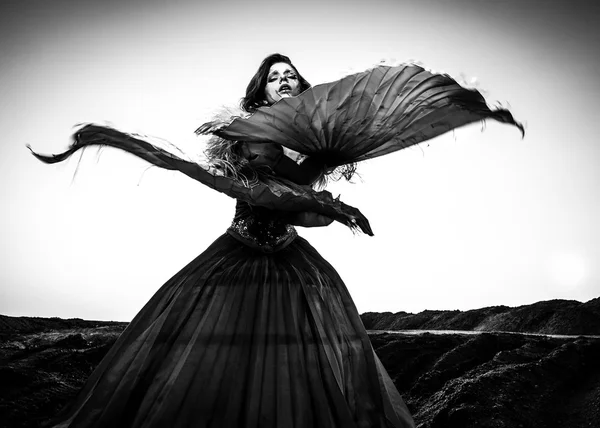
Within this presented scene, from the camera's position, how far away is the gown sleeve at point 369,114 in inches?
49.6

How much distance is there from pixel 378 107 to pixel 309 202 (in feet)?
1.01

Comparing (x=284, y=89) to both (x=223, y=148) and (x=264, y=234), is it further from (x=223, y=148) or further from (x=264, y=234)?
(x=264, y=234)

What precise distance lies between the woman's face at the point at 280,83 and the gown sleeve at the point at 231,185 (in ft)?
1.39

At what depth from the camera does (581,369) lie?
7.20 ft

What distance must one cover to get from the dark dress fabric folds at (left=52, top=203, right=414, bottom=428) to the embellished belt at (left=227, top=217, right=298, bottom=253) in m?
0.02

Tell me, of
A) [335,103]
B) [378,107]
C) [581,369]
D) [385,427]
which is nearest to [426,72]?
[378,107]

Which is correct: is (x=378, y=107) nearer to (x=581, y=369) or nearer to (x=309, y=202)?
(x=309, y=202)

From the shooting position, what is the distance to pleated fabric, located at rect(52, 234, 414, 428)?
1181 mm

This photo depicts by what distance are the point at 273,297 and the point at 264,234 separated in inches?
7.7

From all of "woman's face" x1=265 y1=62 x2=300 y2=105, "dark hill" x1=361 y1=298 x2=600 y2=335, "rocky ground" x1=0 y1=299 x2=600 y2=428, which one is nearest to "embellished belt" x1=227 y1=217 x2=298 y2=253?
"woman's face" x1=265 y1=62 x2=300 y2=105

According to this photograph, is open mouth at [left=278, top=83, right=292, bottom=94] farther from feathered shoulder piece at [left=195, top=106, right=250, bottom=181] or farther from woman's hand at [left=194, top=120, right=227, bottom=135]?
woman's hand at [left=194, top=120, right=227, bottom=135]

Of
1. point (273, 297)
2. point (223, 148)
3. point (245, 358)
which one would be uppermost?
point (223, 148)

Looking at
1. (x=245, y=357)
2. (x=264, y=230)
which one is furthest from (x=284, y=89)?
(x=245, y=357)

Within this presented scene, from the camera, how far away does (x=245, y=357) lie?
1242mm
